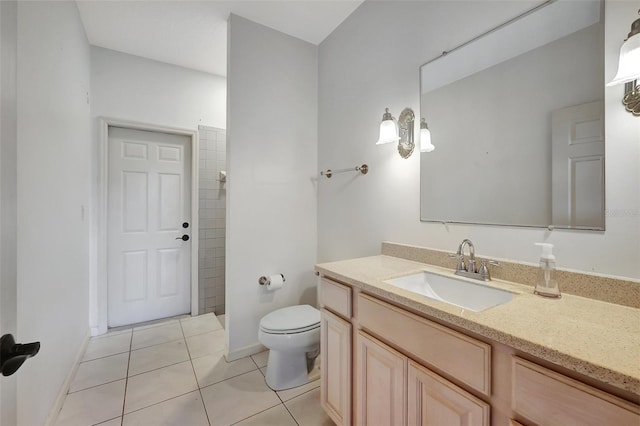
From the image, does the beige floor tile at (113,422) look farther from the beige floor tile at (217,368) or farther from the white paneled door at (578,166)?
the white paneled door at (578,166)

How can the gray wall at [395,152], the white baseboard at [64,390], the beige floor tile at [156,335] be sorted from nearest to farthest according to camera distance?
the gray wall at [395,152] < the white baseboard at [64,390] < the beige floor tile at [156,335]

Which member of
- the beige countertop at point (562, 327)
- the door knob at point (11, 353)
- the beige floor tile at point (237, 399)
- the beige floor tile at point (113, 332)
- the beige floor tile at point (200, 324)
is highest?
the door knob at point (11, 353)

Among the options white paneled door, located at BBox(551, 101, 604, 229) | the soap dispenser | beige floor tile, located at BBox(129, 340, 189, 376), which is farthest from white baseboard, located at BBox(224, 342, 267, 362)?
white paneled door, located at BBox(551, 101, 604, 229)

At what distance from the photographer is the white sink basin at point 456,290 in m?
1.10

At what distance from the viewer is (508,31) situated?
1.19 m

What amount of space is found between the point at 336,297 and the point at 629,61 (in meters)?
1.37

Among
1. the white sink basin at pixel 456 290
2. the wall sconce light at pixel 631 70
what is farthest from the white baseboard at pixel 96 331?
the wall sconce light at pixel 631 70

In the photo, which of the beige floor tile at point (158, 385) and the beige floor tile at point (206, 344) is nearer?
the beige floor tile at point (158, 385)

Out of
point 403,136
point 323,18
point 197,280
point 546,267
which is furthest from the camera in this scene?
point 197,280

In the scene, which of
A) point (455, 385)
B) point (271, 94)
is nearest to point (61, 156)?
point (271, 94)

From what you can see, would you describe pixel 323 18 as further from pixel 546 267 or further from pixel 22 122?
pixel 546 267

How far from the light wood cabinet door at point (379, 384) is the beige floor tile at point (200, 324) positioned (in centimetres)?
190

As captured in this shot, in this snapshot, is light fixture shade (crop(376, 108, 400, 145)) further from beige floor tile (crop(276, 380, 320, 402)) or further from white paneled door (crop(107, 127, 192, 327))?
white paneled door (crop(107, 127, 192, 327))

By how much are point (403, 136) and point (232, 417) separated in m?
1.93
